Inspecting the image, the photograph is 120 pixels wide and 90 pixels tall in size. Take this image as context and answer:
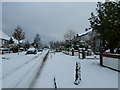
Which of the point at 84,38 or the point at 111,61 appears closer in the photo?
the point at 111,61

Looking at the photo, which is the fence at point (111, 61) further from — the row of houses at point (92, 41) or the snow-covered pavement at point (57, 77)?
the row of houses at point (92, 41)

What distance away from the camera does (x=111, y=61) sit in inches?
599

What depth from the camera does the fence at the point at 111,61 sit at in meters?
13.9

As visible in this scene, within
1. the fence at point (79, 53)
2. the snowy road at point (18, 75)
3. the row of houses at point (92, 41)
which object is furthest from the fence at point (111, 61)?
the fence at point (79, 53)

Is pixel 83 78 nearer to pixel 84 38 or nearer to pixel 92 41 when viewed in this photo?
pixel 92 41

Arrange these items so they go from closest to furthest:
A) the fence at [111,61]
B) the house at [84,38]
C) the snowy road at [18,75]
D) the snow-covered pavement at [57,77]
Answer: the snow-covered pavement at [57,77] → the snowy road at [18,75] → the fence at [111,61] → the house at [84,38]

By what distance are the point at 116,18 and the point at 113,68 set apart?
4.04 m

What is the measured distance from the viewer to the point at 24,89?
841 cm

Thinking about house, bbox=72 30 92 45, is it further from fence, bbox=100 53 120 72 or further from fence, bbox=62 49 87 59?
Result: fence, bbox=100 53 120 72

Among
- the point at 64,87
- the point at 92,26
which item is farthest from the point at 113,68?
the point at 64,87

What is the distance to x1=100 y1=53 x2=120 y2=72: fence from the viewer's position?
13850 millimetres

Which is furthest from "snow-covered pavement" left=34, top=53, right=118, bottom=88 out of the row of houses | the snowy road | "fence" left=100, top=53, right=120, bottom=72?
the row of houses

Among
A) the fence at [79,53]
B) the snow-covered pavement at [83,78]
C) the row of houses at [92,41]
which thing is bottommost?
the snow-covered pavement at [83,78]

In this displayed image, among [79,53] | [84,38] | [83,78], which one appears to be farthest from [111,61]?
[84,38]
